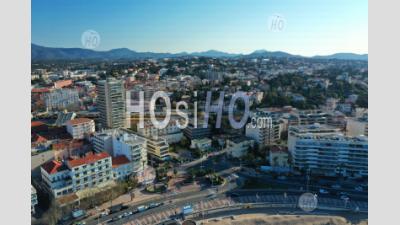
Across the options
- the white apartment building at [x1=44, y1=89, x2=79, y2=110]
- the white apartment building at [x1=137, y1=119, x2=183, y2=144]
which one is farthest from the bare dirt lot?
the white apartment building at [x1=44, y1=89, x2=79, y2=110]

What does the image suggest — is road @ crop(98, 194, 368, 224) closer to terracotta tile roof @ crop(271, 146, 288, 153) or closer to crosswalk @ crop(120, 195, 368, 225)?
crosswalk @ crop(120, 195, 368, 225)

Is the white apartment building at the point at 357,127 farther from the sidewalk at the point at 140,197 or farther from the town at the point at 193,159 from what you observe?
the sidewalk at the point at 140,197

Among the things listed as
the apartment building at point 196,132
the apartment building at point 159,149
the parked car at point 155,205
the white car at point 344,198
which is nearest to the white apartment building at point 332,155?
the white car at point 344,198

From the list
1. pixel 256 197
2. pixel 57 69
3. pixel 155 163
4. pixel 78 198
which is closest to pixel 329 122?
pixel 256 197

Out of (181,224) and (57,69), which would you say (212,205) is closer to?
(181,224)

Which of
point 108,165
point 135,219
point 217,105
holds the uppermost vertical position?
point 217,105

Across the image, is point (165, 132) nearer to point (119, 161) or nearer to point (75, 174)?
point (119, 161)
